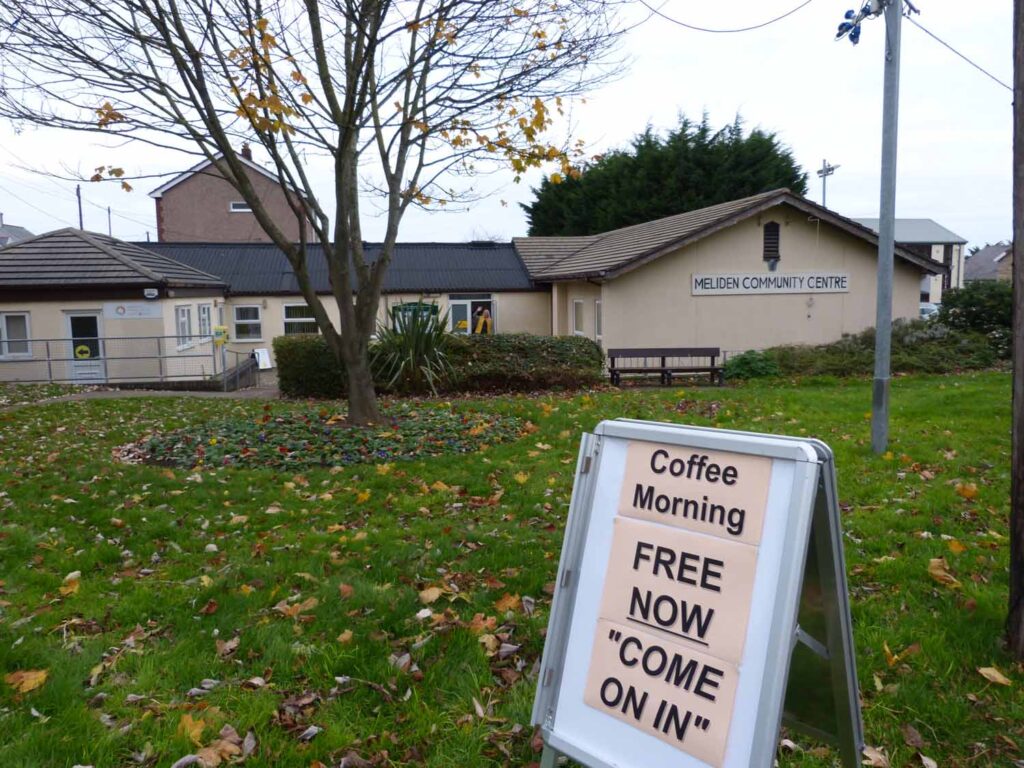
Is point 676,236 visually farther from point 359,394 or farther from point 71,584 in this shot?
point 71,584

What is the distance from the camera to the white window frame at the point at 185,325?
2319cm

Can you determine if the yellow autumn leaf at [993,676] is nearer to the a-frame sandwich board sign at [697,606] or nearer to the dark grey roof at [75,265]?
the a-frame sandwich board sign at [697,606]

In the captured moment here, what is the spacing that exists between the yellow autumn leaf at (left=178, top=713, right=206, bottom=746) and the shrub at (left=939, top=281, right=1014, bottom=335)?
22.2 meters

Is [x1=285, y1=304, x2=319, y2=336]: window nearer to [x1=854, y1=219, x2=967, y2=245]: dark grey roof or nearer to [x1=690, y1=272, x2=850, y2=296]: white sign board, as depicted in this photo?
[x1=690, y1=272, x2=850, y2=296]: white sign board

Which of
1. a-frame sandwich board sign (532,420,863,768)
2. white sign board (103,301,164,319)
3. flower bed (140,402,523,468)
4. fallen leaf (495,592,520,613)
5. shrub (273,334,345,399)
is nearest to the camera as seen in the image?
a-frame sandwich board sign (532,420,863,768)

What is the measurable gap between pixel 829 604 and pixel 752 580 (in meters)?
0.36

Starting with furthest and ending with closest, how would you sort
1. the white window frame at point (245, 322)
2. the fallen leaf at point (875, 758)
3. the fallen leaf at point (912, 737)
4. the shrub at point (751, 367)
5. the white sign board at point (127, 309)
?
the white window frame at point (245, 322), the white sign board at point (127, 309), the shrub at point (751, 367), the fallen leaf at point (912, 737), the fallen leaf at point (875, 758)

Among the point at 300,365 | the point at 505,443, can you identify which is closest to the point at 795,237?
the point at 300,365

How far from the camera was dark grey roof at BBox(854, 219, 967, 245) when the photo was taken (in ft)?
214

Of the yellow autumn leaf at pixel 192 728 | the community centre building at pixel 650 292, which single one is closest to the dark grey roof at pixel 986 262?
the community centre building at pixel 650 292

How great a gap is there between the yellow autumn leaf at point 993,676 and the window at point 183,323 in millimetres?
22160

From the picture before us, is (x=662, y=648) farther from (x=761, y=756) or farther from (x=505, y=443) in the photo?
(x=505, y=443)

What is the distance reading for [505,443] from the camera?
1000cm

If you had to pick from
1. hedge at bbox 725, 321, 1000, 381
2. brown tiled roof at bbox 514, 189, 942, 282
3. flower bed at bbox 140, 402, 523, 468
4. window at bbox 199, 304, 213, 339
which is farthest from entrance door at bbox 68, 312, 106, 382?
hedge at bbox 725, 321, 1000, 381
